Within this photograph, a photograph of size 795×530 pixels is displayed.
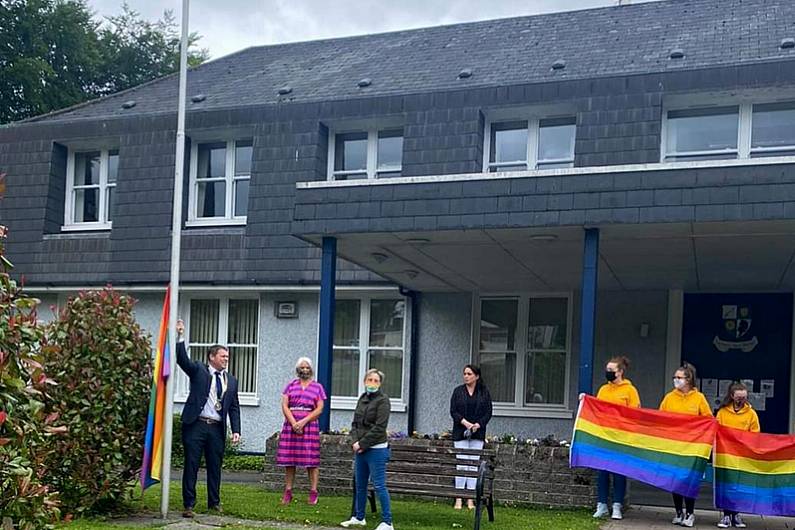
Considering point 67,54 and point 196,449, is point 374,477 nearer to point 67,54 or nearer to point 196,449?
point 196,449

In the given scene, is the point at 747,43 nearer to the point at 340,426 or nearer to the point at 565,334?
the point at 565,334

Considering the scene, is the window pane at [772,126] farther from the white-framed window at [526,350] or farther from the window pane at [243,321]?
the window pane at [243,321]

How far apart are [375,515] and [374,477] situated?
3.83ft

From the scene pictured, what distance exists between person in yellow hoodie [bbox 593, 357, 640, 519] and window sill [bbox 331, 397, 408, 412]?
20.1 ft

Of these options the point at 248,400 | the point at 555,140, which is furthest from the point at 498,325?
the point at 248,400

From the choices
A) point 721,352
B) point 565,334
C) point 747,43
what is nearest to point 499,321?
point 565,334

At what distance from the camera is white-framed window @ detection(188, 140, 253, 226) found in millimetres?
17703

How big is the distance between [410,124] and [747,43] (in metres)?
5.62

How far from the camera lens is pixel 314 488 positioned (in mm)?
10797

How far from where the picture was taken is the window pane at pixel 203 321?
17859 mm

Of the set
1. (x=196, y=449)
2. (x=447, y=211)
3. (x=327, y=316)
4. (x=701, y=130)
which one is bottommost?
(x=196, y=449)

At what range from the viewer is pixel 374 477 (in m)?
9.19

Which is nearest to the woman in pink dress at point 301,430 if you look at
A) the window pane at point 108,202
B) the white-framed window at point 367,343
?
the white-framed window at point 367,343

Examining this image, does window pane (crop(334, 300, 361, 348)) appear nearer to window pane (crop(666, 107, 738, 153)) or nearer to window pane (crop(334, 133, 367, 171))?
window pane (crop(334, 133, 367, 171))
